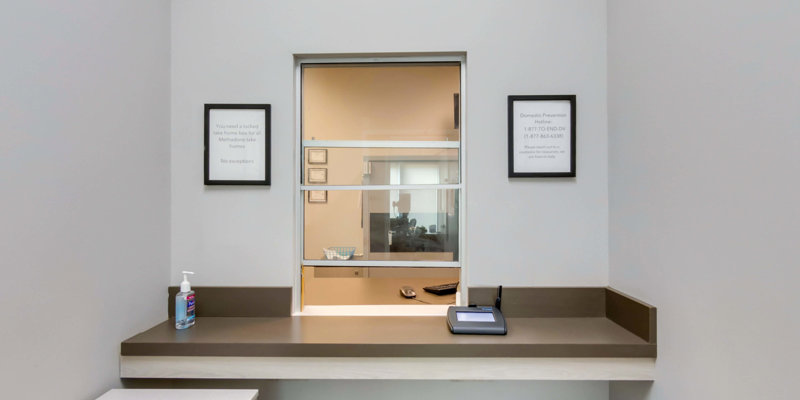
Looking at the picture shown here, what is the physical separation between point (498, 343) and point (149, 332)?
1.43 metres

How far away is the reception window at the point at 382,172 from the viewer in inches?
66.9

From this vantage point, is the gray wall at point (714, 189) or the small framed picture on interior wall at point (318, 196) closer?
the gray wall at point (714, 189)

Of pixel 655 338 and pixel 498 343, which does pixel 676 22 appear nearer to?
pixel 655 338

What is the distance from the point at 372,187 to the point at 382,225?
0.65ft

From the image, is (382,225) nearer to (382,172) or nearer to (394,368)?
(382,172)

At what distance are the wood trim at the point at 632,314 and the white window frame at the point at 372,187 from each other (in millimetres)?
653

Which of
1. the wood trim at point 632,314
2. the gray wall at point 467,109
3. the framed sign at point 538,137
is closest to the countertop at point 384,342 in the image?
the wood trim at point 632,314

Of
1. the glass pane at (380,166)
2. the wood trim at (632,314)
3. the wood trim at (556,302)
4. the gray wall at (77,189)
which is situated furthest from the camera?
the glass pane at (380,166)

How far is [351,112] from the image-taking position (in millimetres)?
1724

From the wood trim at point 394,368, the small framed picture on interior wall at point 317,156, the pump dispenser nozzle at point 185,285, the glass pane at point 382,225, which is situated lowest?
the wood trim at point 394,368

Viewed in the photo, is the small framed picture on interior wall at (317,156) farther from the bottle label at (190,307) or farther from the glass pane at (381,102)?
the bottle label at (190,307)

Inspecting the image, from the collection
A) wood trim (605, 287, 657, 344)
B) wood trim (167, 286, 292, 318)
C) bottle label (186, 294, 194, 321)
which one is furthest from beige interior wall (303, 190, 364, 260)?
wood trim (605, 287, 657, 344)

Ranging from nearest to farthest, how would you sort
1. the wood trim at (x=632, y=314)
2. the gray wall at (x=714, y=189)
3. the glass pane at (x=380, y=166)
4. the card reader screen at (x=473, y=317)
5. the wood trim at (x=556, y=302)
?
the gray wall at (x=714, y=189), the wood trim at (x=632, y=314), the card reader screen at (x=473, y=317), the wood trim at (x=556, y=302), the glass pane at (x=380, y=166)

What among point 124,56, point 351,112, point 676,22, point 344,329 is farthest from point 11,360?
point 676,22
